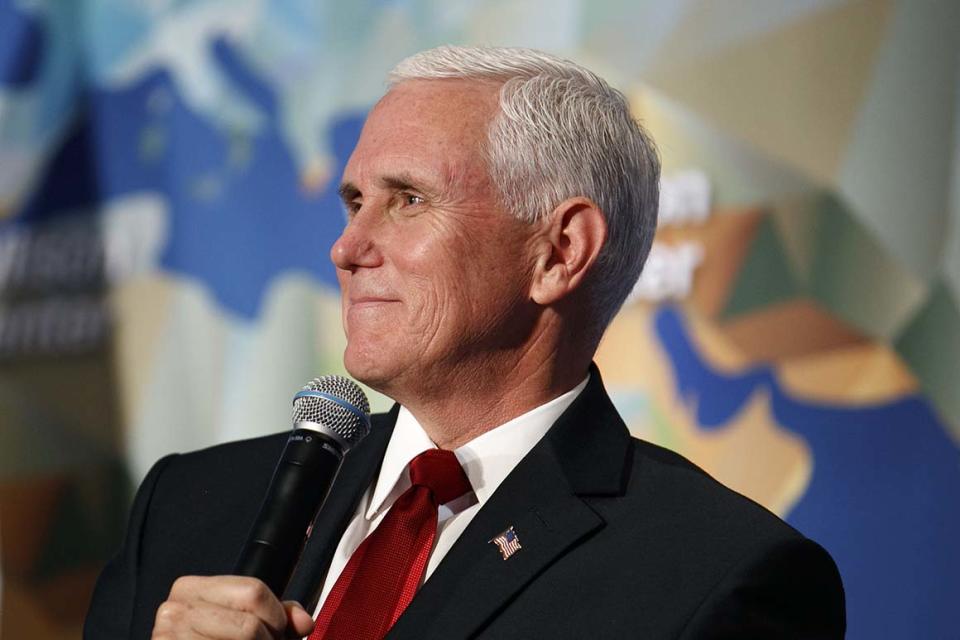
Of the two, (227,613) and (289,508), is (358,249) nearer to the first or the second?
(289,508)

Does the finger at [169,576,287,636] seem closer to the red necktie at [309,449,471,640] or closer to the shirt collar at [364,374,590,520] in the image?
the red necktie at [309,449,471,640]

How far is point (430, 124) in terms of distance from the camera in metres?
1.90

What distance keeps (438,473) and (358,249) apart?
1.15 ft

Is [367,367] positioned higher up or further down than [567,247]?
further down

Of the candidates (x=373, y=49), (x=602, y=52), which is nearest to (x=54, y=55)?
(x=373, y=49)

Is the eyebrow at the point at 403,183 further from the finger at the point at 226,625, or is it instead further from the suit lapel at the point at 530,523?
the finger at the point at 226,625

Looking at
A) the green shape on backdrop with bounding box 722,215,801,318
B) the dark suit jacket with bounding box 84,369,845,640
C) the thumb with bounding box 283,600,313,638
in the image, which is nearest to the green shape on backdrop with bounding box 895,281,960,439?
the green shape on backdrop with bounding box 722,215,801,318

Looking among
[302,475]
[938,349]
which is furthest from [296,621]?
[938,349]

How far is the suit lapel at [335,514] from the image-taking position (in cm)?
184

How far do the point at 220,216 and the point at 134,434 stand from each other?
900 millimetres

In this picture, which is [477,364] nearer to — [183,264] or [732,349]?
[732,349]

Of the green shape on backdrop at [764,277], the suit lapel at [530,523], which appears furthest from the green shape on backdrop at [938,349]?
the suit lapel at [530,523]

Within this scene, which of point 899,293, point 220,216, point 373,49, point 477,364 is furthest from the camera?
point 220,216

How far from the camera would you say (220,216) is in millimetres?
4367
